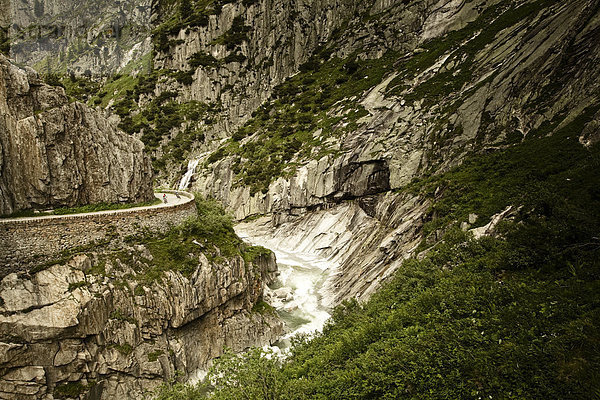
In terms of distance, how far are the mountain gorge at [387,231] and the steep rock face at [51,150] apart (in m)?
0.14

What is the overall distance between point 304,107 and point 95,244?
1924 inches

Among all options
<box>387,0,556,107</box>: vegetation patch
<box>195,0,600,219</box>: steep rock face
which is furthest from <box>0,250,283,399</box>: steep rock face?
<box>387,0,556,107</box>: vegetation patch

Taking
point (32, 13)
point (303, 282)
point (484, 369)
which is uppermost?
point (32, 13)

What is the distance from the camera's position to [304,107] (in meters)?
60.2

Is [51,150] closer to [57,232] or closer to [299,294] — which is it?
[57,232]

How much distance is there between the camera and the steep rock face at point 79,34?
117750 mm

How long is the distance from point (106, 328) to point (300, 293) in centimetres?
1674

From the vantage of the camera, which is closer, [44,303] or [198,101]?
[44,303]

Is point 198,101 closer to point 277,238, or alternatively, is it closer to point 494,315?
point 277,238

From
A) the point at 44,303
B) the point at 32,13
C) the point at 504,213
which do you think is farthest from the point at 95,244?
the point at 32,13

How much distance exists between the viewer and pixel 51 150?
20.3 metres

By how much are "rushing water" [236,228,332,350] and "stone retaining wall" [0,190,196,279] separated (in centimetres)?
1347

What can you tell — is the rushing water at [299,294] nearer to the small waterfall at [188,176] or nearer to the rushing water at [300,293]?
the rushing water at [300,293]

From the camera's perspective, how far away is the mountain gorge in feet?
26.3
